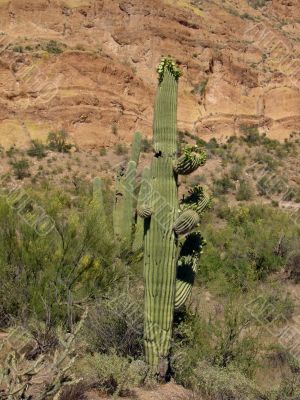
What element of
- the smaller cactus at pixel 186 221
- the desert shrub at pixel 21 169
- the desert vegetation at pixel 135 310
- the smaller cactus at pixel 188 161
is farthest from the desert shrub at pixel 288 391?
the desert shrub at pixel 21 169

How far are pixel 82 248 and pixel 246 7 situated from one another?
185 ft

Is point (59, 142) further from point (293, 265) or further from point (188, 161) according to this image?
point (188, 161)

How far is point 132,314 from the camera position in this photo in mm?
7324

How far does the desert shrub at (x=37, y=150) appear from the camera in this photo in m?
27.6

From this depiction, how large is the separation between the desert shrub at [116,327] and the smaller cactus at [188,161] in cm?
235

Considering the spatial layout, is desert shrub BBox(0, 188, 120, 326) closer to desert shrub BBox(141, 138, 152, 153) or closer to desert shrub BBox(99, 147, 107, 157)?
desert shrub BBox(99, 147, 107, 157)

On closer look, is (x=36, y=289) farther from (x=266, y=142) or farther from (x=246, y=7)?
(x=246, y=7)

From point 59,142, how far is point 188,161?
75.8ft

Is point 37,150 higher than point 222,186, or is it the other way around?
point 37,150

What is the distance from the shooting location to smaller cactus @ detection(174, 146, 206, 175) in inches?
251

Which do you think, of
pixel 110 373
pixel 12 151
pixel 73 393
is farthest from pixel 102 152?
pixel 73 393

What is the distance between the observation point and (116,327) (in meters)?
7.23

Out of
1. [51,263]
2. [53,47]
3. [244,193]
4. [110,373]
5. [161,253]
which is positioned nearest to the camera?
[110,373]

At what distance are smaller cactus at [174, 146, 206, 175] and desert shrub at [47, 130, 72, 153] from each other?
2261cm
